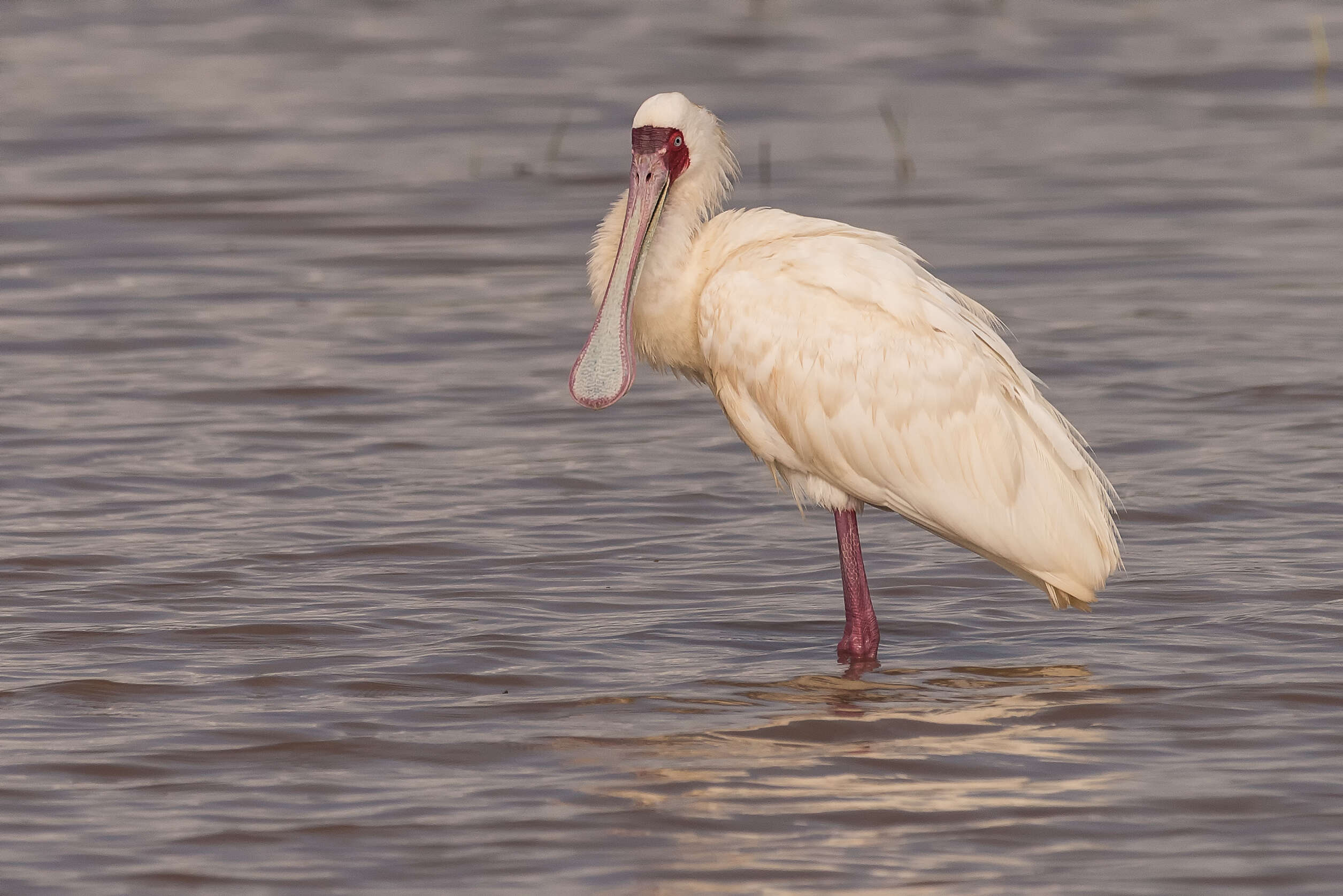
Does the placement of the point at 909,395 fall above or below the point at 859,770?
above

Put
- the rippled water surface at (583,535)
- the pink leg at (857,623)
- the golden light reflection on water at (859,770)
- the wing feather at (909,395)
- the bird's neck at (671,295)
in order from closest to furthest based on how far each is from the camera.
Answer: the golden light reflection on water at (859,770), the rippled water surface at (583,535), the wing feather at (909,395), the pink leg at (857,623), the bird's neck at (671,295)

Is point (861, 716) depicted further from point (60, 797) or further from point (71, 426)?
point (71, 426)

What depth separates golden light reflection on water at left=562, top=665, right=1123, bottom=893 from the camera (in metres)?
6.58

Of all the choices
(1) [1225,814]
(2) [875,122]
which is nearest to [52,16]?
(2) [875,122]

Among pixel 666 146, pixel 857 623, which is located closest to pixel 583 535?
pixel 857 623

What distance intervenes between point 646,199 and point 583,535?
A: 2040 millimetres

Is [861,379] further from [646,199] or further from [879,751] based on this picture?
[879,751]

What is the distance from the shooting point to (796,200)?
16.7 metres

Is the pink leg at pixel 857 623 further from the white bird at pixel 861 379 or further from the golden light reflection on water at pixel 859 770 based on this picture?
the golden light reflection on water at pixel 859 770

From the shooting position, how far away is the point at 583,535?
33.0 feet

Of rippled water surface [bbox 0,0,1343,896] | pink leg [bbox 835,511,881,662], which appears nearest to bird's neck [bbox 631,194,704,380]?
pink leg [bbox 835,511,881,662]

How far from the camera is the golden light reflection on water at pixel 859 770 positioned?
21.6 ft

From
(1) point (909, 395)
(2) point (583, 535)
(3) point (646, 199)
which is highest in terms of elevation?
(3) point (646, 199)

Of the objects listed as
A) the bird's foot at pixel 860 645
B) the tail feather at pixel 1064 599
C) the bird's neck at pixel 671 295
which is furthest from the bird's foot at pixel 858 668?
the bird's neck at pixel 671 295
